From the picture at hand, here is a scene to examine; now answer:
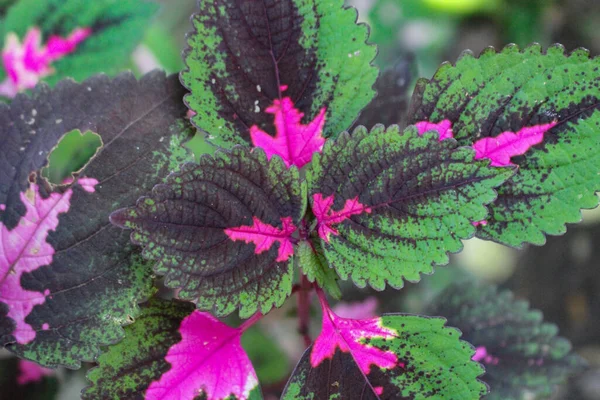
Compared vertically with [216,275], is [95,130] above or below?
above

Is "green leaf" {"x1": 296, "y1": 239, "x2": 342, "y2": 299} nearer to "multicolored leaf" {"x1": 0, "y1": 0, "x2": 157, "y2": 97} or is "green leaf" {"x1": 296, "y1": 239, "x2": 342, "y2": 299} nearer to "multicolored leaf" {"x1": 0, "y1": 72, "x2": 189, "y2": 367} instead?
"multicolored leaf" {"x1": 0, "y1": 72, "x2": 189, "y2": 367}

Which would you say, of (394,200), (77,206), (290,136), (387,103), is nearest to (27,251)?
(77,206)

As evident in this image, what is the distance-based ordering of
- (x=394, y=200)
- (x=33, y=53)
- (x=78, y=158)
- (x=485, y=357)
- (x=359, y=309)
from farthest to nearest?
1. (x=359, y=309)
2. (x=33, y=53)
3. (x=485, y=357)
4. (x=78, y=158)
5. (x=394, y=200)

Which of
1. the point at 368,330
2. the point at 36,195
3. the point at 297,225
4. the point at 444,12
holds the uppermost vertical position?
the point at 444,12

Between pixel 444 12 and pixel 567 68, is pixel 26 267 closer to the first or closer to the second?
pixel 567 68

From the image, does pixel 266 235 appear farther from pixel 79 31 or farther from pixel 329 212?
pixel 79 31

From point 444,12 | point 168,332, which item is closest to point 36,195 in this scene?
point 168,332

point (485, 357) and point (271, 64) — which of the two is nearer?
point (271, 64)
